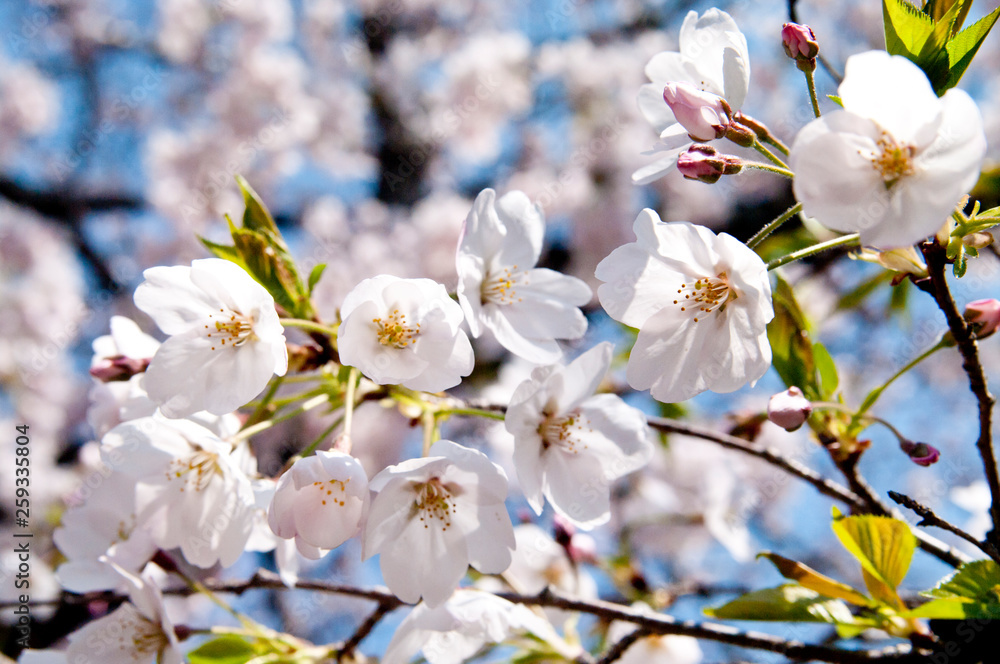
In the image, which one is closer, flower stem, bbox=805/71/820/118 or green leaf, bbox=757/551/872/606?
flower stem, bbox=805/71/820/118

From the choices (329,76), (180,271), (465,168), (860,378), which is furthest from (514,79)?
(180,271)

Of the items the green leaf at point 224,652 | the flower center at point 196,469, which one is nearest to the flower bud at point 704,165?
the flower center at point 196,469

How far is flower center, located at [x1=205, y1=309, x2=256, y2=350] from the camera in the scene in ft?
2.80

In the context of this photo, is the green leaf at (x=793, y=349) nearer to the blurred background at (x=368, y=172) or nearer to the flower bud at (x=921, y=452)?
the flower bud at (x=921, y=452)

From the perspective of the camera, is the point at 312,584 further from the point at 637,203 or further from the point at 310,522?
the point at 637,203

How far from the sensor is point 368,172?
17.7 ft

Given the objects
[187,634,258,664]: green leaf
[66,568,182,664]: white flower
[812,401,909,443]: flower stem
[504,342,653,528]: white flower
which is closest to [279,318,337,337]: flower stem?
[504,342,653,528]: white flower

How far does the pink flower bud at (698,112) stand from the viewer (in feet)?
2.44

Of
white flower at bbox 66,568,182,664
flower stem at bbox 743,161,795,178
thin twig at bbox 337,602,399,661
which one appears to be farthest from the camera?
thin twig at bbox 337,602,399,661

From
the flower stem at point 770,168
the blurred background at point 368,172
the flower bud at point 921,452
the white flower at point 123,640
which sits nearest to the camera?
the flower stem at point 770,168

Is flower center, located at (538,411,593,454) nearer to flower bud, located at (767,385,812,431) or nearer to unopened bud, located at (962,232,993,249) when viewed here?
flower bud, located at (767,385,812,431)

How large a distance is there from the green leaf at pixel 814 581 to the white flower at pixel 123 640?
2.68ft

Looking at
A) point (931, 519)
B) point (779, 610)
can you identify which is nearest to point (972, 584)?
point (931, 519)

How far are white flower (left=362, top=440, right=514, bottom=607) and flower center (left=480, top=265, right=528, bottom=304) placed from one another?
0.27 meters
